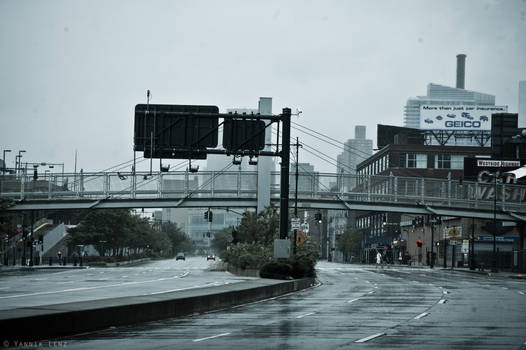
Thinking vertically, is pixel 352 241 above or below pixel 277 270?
below

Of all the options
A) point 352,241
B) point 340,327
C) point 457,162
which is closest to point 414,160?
point 457,162

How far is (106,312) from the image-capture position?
64.8 ft

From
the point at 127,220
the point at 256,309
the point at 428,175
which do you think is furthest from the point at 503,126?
the point at 256,309

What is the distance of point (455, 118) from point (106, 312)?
377 ft

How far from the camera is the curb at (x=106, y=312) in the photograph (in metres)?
16.3

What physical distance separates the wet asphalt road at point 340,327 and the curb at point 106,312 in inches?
17.4

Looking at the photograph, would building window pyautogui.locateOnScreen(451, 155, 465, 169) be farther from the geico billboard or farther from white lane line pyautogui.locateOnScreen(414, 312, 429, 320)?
white lane line pyautogui.locateOnScreen(414, 312, 429, 320)

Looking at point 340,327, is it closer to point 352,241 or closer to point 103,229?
point 103,229

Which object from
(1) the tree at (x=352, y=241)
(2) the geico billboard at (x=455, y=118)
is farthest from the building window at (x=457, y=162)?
(1) the tree at (x=352, y=241)

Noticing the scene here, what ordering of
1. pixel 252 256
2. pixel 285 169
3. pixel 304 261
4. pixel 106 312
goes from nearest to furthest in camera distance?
1. pixel 106 312
2. pixel 285 169
3. pixel 304 261
4. pixel 252 256

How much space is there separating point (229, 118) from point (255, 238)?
32113mm

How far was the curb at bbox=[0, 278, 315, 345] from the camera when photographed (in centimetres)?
1630

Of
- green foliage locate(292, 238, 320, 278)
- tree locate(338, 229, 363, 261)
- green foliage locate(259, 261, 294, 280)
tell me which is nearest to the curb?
green foliage locate(259, 261, 294, 280)

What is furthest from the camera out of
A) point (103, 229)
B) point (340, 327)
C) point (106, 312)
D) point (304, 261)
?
point (103, 229)
